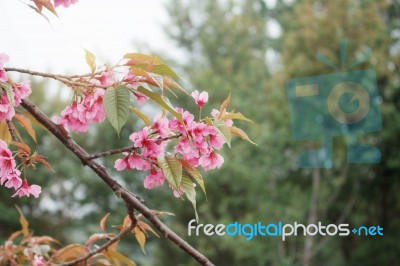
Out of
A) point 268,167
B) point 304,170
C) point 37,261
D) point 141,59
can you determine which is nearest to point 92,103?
point 141,59

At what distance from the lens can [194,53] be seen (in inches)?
433

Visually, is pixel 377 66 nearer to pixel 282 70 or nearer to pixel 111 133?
pixel 282 70

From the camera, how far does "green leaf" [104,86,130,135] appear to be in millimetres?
692

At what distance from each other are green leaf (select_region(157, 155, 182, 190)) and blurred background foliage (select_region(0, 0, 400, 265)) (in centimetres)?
595

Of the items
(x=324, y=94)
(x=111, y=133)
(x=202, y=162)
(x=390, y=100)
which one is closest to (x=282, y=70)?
(x=324, y=94)

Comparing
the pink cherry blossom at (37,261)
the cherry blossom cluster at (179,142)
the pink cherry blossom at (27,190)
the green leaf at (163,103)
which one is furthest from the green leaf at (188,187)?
the pink cherry blossom at (37,261)

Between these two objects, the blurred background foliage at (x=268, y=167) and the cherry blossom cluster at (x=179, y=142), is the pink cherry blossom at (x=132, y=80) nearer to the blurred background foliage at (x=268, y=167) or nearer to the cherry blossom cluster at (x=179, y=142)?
the cherry blossom cluster at (x=179, y=142)

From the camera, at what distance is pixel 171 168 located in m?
0.75

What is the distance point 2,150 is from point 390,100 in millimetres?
6936

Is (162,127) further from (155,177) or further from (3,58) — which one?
(3,58)

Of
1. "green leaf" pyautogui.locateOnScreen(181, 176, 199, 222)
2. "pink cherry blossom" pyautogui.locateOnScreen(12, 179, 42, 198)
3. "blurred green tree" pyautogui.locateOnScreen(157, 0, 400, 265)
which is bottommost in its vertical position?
"green leaf" pyautogui.locateOnScreen(181, 176, 199, 222)

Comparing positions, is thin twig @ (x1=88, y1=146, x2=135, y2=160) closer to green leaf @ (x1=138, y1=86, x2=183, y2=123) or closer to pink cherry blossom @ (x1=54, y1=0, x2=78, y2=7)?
green leaf @ (x1=138, y1=86, x2=183, y2=123)

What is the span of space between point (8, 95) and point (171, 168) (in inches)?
9.2

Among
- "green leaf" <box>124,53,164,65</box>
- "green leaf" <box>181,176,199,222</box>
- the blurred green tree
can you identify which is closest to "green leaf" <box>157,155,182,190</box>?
"green leaf" <box>181,176,199,222</box>
